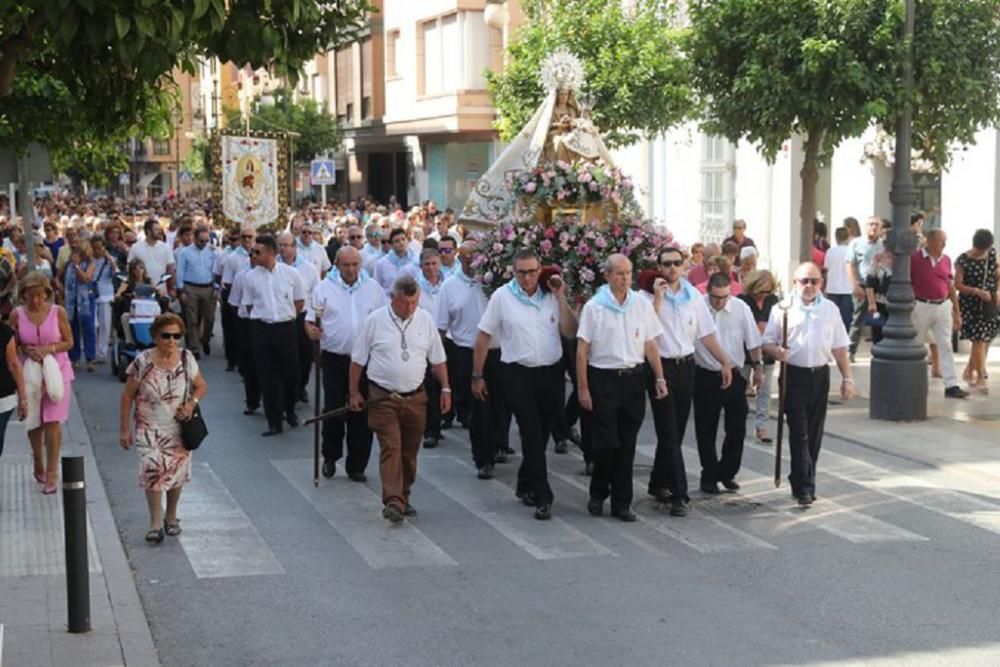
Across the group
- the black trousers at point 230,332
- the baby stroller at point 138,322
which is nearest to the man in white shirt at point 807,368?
the baby stroller at point 138,322

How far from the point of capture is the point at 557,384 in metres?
11.9

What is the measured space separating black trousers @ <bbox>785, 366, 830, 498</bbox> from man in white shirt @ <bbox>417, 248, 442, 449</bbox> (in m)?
3.75

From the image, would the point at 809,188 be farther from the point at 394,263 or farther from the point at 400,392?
the point at 400,392

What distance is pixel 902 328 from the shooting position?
15.6 meters

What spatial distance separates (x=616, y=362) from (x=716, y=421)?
1446 millimetres

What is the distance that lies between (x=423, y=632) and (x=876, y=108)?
30.1 feet

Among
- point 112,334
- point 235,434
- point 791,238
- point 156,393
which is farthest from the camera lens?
point 791,238

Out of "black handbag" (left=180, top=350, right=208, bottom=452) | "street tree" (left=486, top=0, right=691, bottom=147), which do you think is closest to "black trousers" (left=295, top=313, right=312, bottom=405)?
"black handbag" (left=180, top=350, right=208, bottom=452)

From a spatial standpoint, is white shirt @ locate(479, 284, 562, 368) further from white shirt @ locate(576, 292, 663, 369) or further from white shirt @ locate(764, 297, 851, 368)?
white shirt @ locate(764, 297, 851, 368)

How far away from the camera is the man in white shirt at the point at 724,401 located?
1215 cm

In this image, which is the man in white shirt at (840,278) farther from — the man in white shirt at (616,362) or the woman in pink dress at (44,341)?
the woman in pink dress at (44,341)

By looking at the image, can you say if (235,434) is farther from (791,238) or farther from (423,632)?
(791,238)

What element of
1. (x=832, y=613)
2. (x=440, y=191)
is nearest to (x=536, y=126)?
(x=832, y=613)

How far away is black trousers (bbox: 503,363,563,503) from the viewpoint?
37.9 ft
